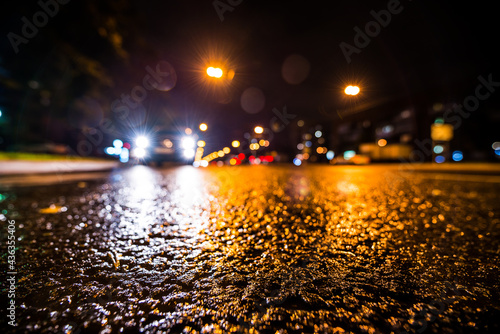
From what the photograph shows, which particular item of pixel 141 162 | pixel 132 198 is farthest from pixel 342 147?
pixel 132 198

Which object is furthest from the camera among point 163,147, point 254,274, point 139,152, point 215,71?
point 139,152

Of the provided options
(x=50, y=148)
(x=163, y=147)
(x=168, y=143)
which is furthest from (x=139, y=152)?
(x=50, y=148)

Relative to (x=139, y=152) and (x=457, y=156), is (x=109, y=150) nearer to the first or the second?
(x=139, y=152)

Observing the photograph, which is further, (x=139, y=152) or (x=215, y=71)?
(x=139, y=152)

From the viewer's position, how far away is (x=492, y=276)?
1277 mm

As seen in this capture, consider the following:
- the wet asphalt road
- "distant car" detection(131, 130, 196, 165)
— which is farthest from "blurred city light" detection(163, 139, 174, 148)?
the wet asphalt road

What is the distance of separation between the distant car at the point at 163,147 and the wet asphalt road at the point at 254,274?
1158 centimetres

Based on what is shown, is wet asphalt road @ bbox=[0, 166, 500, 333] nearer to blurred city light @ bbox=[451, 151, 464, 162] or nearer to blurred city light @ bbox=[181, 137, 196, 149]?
blurred city light @ bbox=[181, 137, 196, 149]

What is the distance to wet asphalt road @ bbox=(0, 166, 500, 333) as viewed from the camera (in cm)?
92

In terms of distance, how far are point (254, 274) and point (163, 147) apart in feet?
44.7

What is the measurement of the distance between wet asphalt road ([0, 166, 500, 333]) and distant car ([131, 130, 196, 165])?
38.0 ft

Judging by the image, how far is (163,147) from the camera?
13.8 meters

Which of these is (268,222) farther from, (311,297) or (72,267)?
(72,267)

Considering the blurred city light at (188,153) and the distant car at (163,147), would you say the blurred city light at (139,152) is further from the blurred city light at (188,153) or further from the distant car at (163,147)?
the blurred city light at (188,153)
